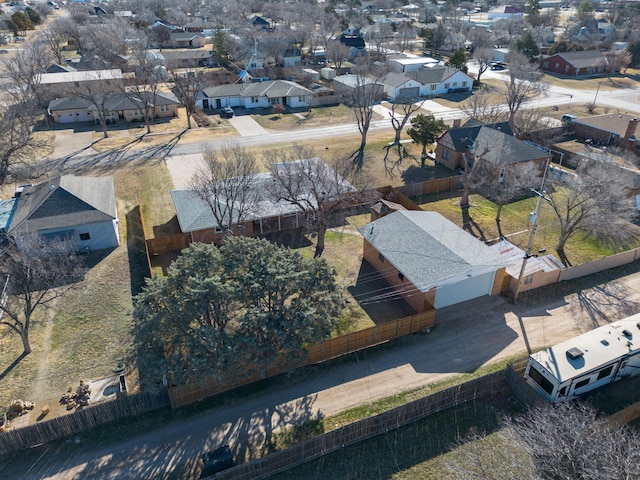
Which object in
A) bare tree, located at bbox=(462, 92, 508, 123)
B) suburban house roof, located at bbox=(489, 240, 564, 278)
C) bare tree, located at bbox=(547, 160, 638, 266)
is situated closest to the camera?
suburban house roof, located at bbox=(489, 240, 564, 278)

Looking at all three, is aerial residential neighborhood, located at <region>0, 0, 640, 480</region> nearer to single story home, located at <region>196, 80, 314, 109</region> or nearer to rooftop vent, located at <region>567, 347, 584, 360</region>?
rooftop vent, located at <region>567, 347, 584, 360</region>

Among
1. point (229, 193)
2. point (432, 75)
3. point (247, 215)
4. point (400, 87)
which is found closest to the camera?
point (229, 193)

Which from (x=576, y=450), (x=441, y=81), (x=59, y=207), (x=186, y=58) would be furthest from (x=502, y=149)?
(x=186, y=58)

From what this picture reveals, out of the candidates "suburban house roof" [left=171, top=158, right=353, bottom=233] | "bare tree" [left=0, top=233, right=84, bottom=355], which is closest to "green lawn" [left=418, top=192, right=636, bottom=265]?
"suburban house roof" [left=171, top=158, right=353, bottom=233]

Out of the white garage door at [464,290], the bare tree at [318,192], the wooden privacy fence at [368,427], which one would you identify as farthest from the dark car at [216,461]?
the bare tree at [318,192]

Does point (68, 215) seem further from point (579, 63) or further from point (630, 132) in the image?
point (579, 63)

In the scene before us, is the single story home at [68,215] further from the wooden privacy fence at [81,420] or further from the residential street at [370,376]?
the residential street at [370,376]
